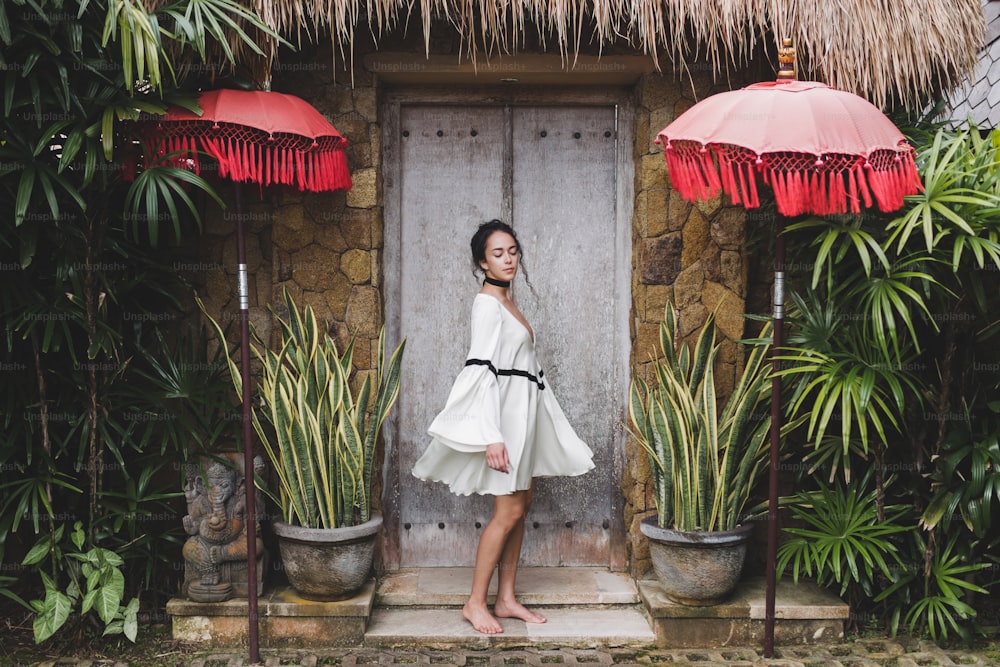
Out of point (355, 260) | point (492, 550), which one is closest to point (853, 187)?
point (492, 550)

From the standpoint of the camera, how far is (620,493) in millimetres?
4582

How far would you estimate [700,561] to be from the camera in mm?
3857

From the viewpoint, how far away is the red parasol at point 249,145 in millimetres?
3498

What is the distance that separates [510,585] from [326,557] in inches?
33.2

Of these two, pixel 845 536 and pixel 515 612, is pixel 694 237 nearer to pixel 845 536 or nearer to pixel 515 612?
pixel 845 536

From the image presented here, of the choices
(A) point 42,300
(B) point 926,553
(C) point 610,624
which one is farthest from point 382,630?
(B) point 926,553

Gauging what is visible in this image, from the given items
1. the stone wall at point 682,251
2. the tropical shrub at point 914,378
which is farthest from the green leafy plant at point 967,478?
the stone wall at point 682,251

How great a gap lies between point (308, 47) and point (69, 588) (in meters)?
2.59

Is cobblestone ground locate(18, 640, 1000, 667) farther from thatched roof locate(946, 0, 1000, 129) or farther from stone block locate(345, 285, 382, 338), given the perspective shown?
thatched roof locate(946, 0, 1000, 129)

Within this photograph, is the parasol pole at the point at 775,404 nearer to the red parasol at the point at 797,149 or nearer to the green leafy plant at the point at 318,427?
the red parasol at the point at 797,149

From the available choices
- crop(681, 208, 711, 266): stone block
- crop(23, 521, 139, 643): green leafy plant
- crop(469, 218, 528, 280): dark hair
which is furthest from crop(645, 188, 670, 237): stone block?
crop(23, 521, 139, 643): green leafy plant

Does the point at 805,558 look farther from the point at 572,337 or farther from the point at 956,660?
the point at 572,337

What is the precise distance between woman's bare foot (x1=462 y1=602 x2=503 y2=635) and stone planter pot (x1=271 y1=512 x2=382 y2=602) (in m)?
A: 0.49

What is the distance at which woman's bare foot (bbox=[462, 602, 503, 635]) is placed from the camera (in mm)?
3910
